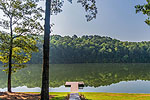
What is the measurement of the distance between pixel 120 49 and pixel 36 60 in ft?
156

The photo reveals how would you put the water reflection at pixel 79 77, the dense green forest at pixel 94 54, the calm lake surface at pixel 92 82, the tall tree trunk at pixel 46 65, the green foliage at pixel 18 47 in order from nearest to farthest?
the tall tree trunk at pixel 46 65 → the green foliage at pixel 18 47 → the calm lake surface at pixel 92 82 → the water reflection at pixel 79 77 → the dense green forest at pixel 94 54

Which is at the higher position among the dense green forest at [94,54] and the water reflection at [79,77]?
the dense green forest at [94,54]

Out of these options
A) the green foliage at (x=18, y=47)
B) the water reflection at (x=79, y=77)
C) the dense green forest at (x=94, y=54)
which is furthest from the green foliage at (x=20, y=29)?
the dense green forest at (x=94, y=54)

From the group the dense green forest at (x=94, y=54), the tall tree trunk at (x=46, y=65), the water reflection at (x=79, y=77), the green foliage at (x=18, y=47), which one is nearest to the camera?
the tall tree trunk at (x=46, y=65)

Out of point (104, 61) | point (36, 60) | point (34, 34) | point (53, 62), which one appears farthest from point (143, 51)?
point (34, 34)

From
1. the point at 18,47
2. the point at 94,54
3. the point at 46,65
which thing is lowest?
the point at 94,54

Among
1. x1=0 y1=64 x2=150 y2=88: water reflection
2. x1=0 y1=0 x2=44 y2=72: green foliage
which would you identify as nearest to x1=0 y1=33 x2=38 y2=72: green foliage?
x1=0 y1=0 x2=44 y2=72: green foliage

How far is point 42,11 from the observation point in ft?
40.3

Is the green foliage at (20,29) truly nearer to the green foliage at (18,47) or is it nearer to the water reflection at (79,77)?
the green foliage at (18,47)

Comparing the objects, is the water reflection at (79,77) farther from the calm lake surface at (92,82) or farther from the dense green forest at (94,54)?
the dense green forest at (94,54)

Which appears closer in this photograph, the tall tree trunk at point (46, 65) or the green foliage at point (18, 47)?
the tall tree trunk at point (46, 65)

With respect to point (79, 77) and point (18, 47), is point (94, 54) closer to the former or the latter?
point (79, 77)

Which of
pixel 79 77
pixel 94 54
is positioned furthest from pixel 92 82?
pixel 94 54

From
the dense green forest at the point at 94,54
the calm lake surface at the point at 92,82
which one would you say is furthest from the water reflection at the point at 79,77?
the dense green forest at the point at 94,54
